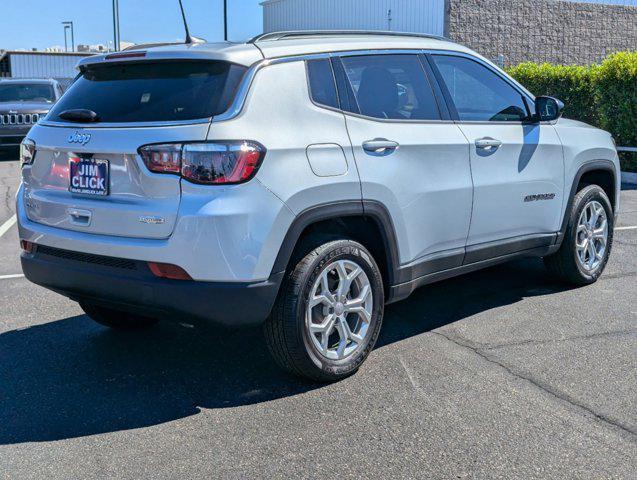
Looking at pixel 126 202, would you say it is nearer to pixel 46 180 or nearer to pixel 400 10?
pixel 46 180

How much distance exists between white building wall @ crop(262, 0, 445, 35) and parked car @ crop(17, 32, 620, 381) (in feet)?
69.9

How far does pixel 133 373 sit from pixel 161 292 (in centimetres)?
89

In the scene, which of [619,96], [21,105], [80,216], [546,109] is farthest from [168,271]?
[21,105]

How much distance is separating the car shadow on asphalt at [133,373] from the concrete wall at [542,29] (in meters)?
21.1

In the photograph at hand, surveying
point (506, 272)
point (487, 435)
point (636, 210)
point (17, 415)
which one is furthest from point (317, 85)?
point (636, 210)

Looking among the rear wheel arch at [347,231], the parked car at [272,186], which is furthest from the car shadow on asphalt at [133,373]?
the rear wheel arch at [347,231]

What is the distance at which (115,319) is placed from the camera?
524 cm

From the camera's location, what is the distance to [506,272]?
23.0 ft

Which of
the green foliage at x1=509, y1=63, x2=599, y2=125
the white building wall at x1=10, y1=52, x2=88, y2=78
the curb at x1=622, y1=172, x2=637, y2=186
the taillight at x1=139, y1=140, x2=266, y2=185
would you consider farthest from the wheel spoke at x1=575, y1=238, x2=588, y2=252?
the white building wall at x1=10, y1=52, x2=88, y2=78

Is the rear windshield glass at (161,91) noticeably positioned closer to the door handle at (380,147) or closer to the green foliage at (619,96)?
the door handle at (380,147)

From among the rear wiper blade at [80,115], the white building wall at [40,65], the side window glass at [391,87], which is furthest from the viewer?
the white building wall at [40,65]

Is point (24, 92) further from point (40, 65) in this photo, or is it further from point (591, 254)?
point (40, 65)

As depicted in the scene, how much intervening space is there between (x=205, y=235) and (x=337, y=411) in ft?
3.64

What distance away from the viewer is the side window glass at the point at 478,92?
209 inches
